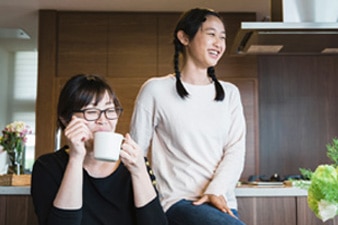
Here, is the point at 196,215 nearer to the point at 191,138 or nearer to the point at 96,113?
the point at 191,138

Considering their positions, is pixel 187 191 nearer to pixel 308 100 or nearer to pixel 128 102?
pixel 128 102

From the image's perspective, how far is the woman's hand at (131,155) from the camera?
1135 mm

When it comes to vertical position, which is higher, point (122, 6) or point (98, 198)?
point (122, 6)

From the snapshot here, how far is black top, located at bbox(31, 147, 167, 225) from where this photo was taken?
1.22 metres

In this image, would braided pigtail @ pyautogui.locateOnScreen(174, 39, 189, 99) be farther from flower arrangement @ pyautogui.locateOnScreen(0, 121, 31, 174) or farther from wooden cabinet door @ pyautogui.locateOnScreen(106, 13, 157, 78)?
wooden cabinet door @ pyautogui.locateOnScreen(106, 13, 157, 78)

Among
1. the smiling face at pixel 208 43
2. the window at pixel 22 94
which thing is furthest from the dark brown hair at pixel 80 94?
the window at pixel 22 94

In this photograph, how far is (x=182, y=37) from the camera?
172 centimetres

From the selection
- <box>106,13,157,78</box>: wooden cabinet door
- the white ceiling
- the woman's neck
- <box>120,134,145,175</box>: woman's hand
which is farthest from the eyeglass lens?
<box>106,13,157,78</box>: wooden cabinet door

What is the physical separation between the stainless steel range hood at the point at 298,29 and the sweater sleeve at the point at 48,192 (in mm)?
1124

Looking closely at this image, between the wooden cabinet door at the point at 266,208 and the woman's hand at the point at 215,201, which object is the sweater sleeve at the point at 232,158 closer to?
the woman's hand at the point at 215,201

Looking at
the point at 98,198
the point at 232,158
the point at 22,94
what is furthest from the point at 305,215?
the point at 22,94

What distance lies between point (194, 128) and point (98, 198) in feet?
1.40

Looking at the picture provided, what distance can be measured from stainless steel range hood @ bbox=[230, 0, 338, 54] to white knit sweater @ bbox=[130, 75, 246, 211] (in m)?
0.53

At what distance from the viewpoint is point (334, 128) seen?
4820 millimetres
